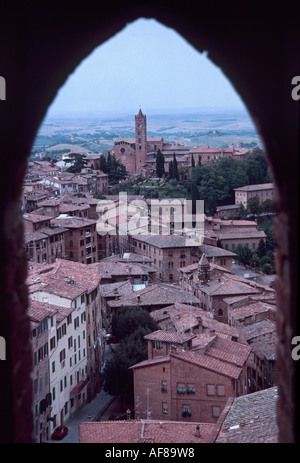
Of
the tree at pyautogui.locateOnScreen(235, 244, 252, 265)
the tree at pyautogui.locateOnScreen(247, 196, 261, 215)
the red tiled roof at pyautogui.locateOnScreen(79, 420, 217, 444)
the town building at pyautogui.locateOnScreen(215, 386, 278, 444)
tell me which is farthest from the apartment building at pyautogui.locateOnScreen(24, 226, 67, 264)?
the town building at pyautogui.locateOnScreen(215, 386, 278, 444)

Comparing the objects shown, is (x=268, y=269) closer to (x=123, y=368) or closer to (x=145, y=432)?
(x=123, y=368)

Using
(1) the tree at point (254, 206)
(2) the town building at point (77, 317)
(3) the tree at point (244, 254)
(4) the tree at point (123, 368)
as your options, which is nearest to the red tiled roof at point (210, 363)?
(4) the tree at point (123, 368)

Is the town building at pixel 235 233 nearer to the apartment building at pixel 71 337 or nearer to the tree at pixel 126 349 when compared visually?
the tree at pixel 126 349

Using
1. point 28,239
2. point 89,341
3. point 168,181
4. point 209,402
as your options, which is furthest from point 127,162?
point 209,402

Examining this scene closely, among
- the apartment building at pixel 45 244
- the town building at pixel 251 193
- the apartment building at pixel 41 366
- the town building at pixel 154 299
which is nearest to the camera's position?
the apartment building at pixel 41 366

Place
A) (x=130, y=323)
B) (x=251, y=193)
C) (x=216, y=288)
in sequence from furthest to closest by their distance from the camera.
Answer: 1. (x=251, y=193)
2. (x=216, y=288)
3. (x=130, y=323)

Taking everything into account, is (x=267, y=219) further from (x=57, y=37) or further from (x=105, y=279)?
(x=57, y=37)

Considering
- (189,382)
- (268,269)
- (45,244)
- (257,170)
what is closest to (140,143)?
(257,170)
